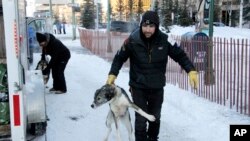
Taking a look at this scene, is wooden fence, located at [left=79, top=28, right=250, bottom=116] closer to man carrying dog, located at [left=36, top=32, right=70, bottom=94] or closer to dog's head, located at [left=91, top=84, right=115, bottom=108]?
man carrying dog, located at [left=36, top=32, right=70, bottom=94]

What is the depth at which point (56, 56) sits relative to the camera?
914 centimetres

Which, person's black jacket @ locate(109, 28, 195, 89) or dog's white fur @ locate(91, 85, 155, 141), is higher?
person's black jacket @ locate(109, 28, 195, 89)

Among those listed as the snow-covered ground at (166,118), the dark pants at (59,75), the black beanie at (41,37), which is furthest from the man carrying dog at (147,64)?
the dark pants at (59,75)

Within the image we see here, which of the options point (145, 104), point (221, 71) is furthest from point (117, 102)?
point (221, 71)

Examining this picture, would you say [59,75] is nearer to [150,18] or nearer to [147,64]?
[147,64]

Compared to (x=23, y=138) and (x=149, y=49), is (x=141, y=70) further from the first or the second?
(x=23, y=138)

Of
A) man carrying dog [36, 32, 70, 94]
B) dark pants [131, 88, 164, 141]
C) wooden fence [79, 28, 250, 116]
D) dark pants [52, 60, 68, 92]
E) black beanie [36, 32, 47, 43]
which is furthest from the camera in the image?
dark pants [52, 60, 68, 92]

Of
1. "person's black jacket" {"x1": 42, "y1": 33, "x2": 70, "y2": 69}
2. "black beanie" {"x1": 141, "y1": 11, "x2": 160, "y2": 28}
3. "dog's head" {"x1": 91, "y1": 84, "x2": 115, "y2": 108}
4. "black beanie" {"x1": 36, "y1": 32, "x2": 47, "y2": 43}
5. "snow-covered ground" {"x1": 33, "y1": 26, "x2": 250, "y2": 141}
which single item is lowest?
"snow-covered ground" {"x1": 33, "y1": 26, "x2": 250, "y2": 141}

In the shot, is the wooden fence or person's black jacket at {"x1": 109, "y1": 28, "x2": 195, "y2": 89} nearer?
person's black jacket at {"x1": 109, "y1": 28, "x2": 195, "y2": 89}

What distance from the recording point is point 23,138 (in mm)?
4426

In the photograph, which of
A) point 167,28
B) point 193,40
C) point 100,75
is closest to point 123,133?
point 193,40

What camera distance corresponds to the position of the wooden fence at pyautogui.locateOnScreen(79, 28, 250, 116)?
8.16m

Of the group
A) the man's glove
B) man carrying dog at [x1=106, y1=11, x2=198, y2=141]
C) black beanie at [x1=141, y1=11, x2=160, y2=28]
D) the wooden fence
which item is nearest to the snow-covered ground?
the wooden fence

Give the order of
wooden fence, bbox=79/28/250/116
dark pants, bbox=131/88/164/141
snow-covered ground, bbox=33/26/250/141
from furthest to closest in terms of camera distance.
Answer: wooden fence, bbox=79/28/250/116
snow-covered ground, bbox=33/26/250/141
dark pants, bbox=131/88/164/141
